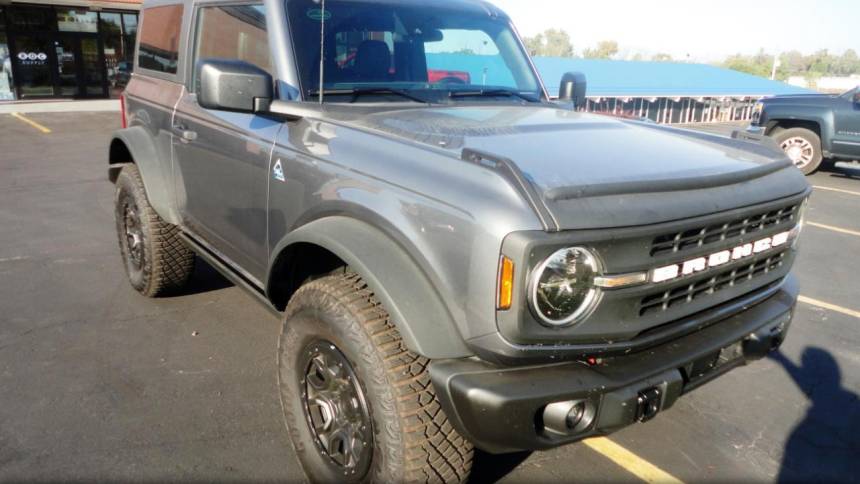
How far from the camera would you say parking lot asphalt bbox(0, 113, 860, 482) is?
111 inches

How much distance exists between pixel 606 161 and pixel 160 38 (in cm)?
332

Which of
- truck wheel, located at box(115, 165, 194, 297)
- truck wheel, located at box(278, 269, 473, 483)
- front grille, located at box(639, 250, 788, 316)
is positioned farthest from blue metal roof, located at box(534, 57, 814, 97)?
truck wheel, located at box(278, 269, 473, 483)

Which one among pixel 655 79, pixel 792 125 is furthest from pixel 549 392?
pixel 655 79

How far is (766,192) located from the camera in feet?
8.05

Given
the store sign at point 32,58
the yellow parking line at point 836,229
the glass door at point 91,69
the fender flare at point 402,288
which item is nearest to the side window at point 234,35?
the fender flare at point 402,288

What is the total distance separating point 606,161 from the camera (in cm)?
230

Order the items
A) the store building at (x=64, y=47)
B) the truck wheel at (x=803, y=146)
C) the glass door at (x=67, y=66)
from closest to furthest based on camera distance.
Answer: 1. the truck wheel at (x=803, y=146)
2. the store building at (x=64, y=47)
3. the glass door at (x=67, y=66)

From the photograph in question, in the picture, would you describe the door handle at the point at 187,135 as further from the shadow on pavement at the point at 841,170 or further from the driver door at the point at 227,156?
the shadow on pavement at the point at 841,170

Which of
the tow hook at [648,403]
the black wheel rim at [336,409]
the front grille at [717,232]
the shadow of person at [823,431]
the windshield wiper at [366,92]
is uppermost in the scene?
the windshield wiper at [366,92]

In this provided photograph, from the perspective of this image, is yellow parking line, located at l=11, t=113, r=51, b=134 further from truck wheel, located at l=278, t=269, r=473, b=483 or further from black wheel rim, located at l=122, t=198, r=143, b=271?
truck wheel, located at l=278, t=269, r=473, b=483

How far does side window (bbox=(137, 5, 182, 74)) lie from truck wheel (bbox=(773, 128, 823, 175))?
10.3 metres

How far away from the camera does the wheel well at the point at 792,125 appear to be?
10848 millimetres

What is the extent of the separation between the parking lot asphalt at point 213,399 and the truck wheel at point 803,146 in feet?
21.0

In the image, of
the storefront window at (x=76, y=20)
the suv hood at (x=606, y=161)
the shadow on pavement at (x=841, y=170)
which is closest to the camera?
the suv hood at (x=606, y=161)
